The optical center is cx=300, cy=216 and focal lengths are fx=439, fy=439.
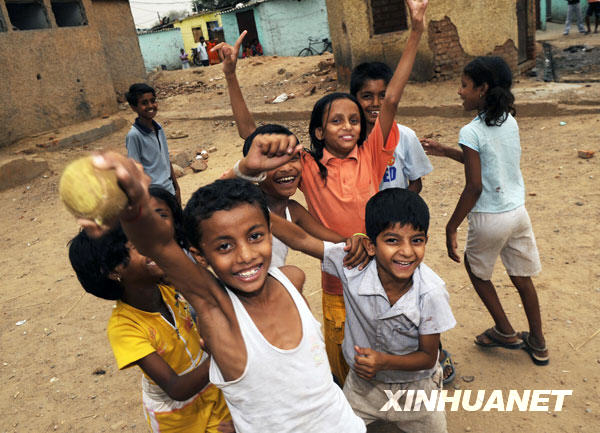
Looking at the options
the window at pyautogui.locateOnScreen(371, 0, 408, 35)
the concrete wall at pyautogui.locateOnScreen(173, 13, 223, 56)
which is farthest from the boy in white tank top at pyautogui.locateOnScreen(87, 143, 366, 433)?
the concrete wall at pyautogui.locateOnScreen(173, 13, 223, 56)

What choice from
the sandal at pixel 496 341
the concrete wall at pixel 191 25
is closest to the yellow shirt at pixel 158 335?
the sandal at pixel 496 341

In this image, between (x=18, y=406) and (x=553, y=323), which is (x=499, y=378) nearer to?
(x=553, y=323)

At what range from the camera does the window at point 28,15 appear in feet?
34.7

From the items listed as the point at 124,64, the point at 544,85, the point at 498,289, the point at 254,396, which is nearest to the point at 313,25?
the point at 124,64

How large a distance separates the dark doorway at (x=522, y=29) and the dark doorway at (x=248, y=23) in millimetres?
17883

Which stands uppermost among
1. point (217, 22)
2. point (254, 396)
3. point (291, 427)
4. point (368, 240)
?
point (217, 22)

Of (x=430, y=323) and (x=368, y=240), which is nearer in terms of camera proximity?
(x=430, y=323)

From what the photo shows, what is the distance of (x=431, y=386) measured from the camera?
1.72 metres

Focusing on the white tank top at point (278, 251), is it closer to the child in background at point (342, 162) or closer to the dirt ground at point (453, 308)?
the child in background at point (342, 162)

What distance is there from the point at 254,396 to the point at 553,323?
232cm

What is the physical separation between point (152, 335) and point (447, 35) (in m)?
8.45

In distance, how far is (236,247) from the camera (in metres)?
1.26

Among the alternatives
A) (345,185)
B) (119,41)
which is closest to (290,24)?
(119,41)

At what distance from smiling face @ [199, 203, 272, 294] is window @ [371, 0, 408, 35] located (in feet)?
28.9
